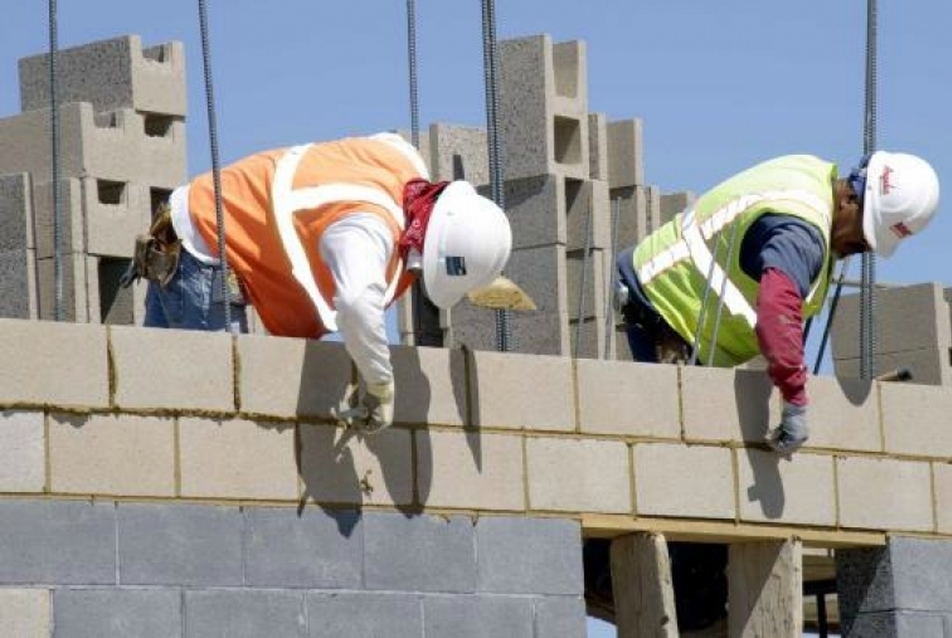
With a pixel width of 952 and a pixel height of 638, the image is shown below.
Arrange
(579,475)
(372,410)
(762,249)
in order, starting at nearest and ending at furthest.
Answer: (372,410)
(579,475)
(762,249)

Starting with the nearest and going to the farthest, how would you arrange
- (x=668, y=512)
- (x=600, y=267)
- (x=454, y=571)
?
1. (x=454, y=571)
2. (x=668, y=512)
3. (x=600, y=267)

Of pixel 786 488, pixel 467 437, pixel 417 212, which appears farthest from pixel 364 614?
pixel 786 488

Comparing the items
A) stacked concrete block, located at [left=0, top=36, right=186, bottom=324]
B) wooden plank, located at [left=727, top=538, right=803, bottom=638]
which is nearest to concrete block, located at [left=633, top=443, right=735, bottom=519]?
wooden plank, located at [left=727, top=538, right=803, bottom=638]

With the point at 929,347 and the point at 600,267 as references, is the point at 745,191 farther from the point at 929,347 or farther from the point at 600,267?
the point at 929,347

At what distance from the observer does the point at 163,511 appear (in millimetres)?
7887

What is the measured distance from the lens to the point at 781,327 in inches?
348

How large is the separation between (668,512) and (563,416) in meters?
0.52

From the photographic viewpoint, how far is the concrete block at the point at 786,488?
931cm

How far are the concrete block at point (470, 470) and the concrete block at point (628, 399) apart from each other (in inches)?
12.9

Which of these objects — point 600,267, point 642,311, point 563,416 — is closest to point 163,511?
point 563,416

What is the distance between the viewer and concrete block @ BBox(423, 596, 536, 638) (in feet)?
27.6

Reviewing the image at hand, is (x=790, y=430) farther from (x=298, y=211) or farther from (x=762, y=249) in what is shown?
(x=298, y=211)

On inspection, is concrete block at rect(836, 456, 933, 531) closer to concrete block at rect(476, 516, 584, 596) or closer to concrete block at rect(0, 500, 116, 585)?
concrete block at rect(476, 516, 584, 596)

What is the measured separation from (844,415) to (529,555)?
1.47m
